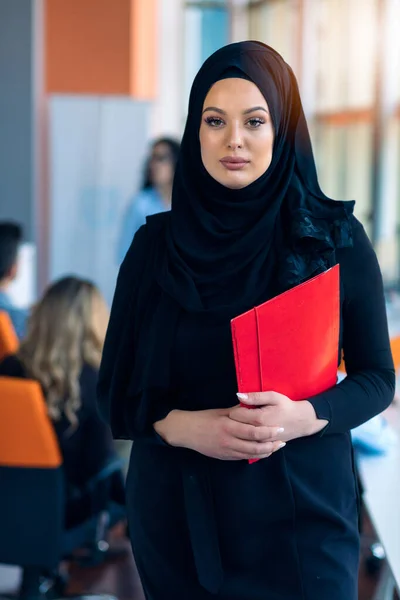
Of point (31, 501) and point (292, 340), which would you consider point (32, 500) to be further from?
point (292, 340)

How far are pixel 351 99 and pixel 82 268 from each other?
3824 mm

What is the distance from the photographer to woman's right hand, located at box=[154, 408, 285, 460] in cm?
116

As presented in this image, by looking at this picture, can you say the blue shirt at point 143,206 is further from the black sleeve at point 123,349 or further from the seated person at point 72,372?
the black sleeve at point 123,349

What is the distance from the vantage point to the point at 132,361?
4.34 feet

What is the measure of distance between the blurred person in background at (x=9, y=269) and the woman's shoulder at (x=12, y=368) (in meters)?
1.12

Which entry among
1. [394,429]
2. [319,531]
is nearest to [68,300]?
[394,429]

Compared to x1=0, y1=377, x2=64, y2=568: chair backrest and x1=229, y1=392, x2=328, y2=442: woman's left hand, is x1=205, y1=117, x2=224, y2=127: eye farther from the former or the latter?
x1=0, y1=377, x2=64, y2=568: chair backrest

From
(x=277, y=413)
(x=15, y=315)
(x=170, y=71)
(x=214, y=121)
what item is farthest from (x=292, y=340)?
(x=170, y=71)

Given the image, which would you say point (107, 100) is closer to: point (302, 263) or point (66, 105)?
point (66, 105)

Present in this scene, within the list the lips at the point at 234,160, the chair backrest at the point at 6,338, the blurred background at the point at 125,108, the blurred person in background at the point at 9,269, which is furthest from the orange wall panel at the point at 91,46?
the lips at the point at 234,160

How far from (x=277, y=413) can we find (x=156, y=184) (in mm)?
3737

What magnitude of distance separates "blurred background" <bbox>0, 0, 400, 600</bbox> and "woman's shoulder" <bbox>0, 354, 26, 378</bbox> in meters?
2.23

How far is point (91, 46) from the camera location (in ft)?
23.1

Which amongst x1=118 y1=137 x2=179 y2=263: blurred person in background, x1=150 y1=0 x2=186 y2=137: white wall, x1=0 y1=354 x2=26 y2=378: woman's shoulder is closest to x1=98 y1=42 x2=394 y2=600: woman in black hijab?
x1=0 y1=354 x2=26 y2=378: woman's shoulder
